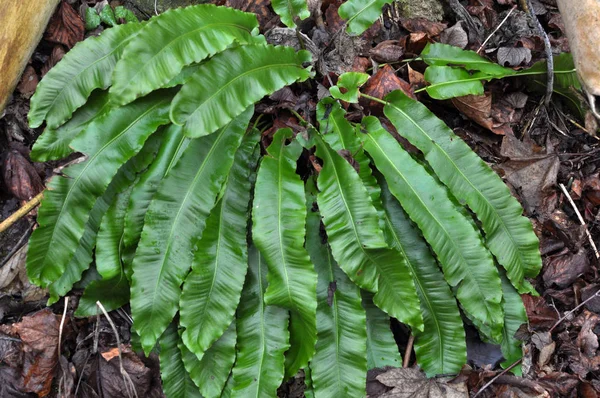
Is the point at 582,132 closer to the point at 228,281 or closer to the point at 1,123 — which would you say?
the point at 228,281

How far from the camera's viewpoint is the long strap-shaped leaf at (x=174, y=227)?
7.07ft

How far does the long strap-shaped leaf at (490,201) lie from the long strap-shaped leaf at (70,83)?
5.07ft

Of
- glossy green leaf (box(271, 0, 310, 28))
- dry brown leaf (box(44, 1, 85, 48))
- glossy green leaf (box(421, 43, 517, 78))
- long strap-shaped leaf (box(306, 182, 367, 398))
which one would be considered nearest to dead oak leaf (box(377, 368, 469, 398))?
long strap-shaped leaf (box(306, 182, 367, 398))

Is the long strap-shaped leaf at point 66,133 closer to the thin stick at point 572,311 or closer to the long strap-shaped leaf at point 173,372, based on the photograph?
the long strap-shaped leaf at point 173,372

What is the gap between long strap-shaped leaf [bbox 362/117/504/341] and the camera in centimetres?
229

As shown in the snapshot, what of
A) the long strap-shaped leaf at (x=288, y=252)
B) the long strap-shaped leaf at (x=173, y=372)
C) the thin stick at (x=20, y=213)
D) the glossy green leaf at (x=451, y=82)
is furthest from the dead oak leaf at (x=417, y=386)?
the thin stick at (x=20, y=213)

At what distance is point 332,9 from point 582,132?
1642mm

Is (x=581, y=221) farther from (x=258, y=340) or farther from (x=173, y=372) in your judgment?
(x=173, y=372)

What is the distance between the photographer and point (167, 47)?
211 centimetres

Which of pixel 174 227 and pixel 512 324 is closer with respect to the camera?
pixel 174 227

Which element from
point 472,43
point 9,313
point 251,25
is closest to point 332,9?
point 251,25

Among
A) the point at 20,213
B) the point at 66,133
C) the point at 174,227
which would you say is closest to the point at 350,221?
the point at 174,227

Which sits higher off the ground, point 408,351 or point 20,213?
point 20,213

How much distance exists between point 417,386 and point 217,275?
1.03 metres
